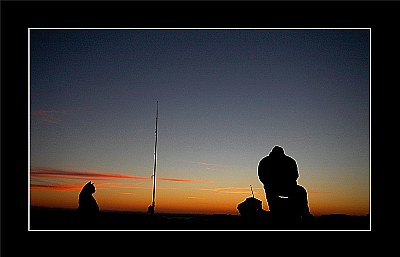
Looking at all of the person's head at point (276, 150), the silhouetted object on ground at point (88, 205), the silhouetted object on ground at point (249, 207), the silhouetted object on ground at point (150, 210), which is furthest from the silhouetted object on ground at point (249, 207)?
the silhouetted object on ground at point (88, 205)

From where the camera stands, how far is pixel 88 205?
486cm

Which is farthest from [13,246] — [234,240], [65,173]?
[234,240]

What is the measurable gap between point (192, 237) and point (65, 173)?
118 cm

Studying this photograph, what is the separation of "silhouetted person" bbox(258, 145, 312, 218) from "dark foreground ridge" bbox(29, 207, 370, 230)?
0.33ft

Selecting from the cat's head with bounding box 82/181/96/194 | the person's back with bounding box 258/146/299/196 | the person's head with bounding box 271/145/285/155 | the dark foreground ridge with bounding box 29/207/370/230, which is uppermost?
the person's head with bounding box 271/145/285/155

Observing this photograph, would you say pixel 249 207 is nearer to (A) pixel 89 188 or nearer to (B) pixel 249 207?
(B) pixel 249 207

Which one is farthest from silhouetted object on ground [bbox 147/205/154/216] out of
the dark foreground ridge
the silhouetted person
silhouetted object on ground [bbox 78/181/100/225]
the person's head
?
the person's head

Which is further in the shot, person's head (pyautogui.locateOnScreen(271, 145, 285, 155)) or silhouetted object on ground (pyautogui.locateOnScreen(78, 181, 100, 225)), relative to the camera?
person's head (pyautogui.locateOnScreen(271, 145, 285, 155))

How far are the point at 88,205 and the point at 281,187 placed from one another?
1.61m

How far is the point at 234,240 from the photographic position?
14.4 ft

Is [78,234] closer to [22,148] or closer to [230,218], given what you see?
[22,148]

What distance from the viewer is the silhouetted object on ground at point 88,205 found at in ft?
15.8

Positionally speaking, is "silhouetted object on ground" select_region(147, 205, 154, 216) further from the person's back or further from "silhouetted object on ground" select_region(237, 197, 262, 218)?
the person's back

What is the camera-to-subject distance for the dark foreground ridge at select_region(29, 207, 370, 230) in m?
4.72
